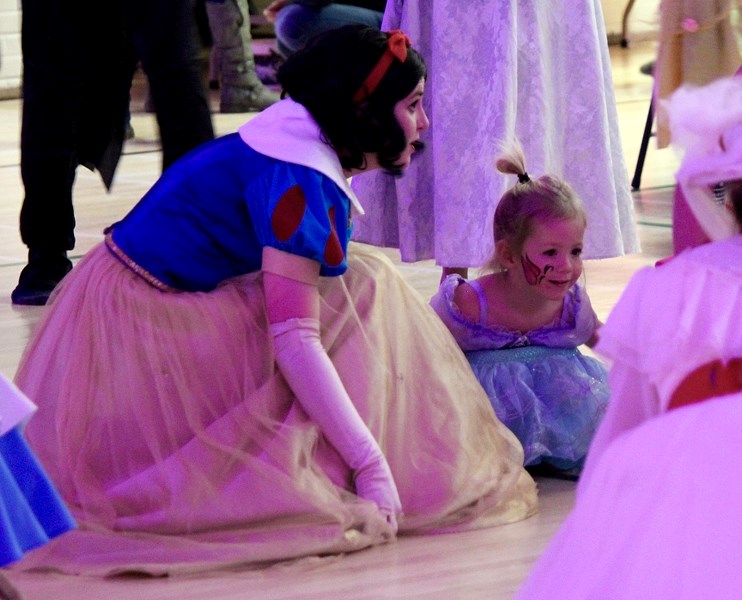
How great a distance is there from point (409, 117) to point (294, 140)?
18cm

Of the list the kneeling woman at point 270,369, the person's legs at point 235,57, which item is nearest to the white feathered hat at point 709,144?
the kneeling woman at point 270,369

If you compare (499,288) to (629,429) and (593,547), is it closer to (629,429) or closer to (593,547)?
(629,429)

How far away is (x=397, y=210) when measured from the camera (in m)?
3.30

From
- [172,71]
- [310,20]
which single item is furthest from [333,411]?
[310,20]

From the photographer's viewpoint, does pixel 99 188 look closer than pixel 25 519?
No

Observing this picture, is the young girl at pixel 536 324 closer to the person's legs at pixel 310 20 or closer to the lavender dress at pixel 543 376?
Answer: the lavender dress at pixel 543 376

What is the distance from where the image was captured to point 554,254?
2.52m

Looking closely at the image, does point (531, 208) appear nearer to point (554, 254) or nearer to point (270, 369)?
point (554, 254)

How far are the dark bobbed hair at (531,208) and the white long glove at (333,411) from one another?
1.60 ft

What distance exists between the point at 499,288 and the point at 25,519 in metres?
1.08

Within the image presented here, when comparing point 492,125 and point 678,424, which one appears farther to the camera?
point 492,125

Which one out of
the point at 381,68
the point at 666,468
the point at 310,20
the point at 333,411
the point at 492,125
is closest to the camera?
the point at 666,468

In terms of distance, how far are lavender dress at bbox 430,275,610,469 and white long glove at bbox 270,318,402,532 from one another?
366mm

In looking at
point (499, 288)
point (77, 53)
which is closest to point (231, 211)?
point (499, 288)
